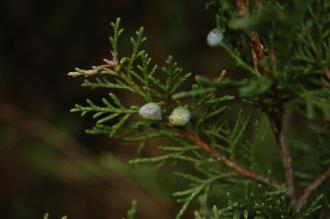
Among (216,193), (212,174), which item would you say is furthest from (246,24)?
(216,193)

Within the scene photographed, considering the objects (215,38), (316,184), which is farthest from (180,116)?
(316,184)

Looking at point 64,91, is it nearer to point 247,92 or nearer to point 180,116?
point 180,116

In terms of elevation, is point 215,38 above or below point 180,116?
above

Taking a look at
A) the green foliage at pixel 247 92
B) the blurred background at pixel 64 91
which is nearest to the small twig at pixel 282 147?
the green foliage at pixel 247 92

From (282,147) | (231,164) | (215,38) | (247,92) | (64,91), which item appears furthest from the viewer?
(64,91)

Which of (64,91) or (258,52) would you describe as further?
(64,91)

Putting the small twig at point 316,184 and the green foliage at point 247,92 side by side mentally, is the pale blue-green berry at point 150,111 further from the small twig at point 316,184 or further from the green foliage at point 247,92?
the small twig at point 316,184
